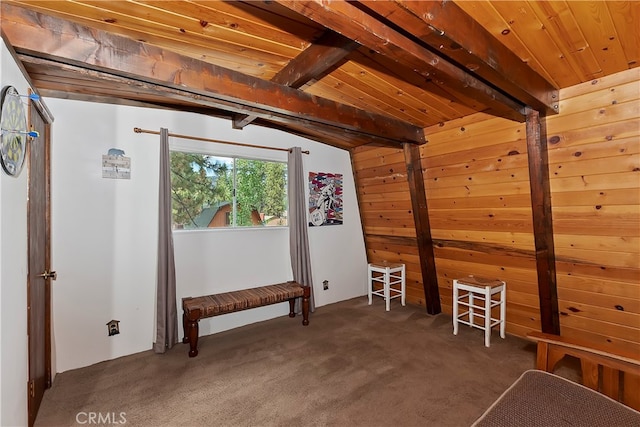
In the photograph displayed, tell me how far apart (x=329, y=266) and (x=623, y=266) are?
281 cm

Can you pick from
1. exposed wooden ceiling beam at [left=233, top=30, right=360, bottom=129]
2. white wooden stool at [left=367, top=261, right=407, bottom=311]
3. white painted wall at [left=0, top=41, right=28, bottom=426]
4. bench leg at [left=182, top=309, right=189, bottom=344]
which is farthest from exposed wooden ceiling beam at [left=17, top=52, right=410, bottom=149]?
bench leg at [left=182, top=309, right=189, bottom=344]

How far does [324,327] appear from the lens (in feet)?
10.4

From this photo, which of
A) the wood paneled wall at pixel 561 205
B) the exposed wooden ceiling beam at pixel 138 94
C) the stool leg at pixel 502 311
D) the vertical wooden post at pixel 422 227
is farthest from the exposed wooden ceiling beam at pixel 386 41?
the stool leg at pixel 502 311

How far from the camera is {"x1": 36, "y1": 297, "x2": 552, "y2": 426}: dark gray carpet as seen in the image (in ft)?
5.98

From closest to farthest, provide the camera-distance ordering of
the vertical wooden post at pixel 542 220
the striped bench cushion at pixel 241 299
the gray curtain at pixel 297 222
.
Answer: the vertical wooden post at pixel 542 220 < the striped bench cushion at pixel 241 299 < the gray curtain at pixel 297 222

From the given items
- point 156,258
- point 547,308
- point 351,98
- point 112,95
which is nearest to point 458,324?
point 547,308

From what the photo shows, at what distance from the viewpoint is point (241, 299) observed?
2.85 meters

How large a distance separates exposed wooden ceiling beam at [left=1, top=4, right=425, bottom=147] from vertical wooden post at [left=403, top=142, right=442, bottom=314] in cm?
106

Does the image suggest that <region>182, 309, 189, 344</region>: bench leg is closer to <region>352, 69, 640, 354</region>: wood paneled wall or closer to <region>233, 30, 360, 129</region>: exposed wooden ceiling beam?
<region>233, 30, 360, 129</region>: exposed wooden ceiling beam

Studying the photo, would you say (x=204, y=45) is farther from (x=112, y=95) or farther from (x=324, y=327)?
(x=324, y=327)

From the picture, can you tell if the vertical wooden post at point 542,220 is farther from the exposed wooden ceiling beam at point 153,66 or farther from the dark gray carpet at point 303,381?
the exposed wooden ceiling beam at point 153,66

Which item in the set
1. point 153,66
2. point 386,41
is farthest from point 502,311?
point 153,66

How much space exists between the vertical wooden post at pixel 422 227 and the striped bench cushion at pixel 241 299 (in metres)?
1.48

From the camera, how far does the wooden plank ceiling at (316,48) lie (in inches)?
49.6
